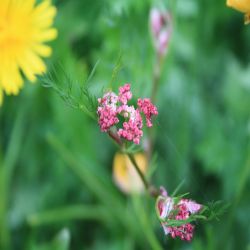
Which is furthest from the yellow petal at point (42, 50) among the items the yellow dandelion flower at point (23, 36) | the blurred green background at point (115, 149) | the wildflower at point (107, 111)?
the wildflower at point (107, 111)

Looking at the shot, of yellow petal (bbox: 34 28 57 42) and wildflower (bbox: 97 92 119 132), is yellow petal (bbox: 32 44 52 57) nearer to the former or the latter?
yellow petal (bbox: 34 28 57 42)

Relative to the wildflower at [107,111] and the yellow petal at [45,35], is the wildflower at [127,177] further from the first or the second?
the wildflower at [107,111]

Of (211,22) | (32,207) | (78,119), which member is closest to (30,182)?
(32,207)

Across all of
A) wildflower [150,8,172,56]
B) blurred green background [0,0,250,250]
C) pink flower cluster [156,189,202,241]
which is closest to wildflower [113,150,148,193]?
blurred green background [0,0,250,250]

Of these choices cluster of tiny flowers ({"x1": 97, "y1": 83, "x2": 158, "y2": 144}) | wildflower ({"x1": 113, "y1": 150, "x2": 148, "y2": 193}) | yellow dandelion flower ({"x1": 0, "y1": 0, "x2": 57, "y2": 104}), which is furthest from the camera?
wildflower ({"x1": 113, "y1": 150, "x2": 148, "y2": 193})

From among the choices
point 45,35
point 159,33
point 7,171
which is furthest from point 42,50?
point 7,171
